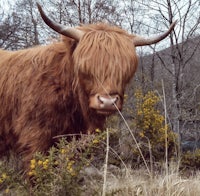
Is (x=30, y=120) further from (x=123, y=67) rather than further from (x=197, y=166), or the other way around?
(x=197, y=166)

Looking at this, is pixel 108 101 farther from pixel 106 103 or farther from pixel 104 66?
pixel 104 66

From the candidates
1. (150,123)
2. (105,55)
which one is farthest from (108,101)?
(150,123)

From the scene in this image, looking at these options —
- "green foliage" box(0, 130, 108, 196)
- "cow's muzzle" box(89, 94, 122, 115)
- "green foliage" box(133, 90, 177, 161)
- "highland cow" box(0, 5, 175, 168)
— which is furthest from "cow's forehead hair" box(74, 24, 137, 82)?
"green foliage" box(133, 90, 177, 161)

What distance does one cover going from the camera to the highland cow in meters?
3.79

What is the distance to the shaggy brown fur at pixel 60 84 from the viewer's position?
384cm

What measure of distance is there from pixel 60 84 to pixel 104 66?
2.17ft

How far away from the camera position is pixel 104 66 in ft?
12.3

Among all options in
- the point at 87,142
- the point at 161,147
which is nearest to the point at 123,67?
the point at 87,142

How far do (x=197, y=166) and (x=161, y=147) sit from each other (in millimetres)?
806

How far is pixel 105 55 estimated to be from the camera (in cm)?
383

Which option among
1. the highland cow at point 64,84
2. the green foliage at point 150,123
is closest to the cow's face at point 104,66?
the highland cow at point 64,84

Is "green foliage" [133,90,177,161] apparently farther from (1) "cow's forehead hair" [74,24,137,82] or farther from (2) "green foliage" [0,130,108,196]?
(2) "green foliage" [0,130,108,196]

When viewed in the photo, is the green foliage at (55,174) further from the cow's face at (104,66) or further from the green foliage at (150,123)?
the green foliage at (150,123)

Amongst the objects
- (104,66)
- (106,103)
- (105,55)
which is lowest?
(106,103)
